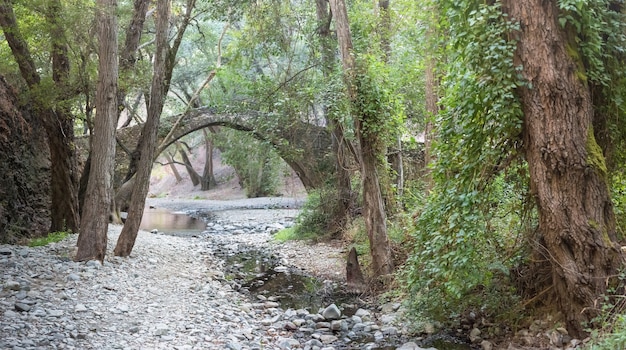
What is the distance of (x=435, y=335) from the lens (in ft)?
20.6

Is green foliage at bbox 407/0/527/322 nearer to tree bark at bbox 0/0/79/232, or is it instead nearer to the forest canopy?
the forest canopy

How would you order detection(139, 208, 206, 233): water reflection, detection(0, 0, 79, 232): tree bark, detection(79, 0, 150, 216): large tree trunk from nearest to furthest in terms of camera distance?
detection(0, 0, 79, 232): tree bark, detection(79, 0, 150, 216): large tree trunk, detection(139, 208, 206, 233): water reflection

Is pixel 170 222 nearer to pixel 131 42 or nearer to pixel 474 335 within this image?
pixel 131 42

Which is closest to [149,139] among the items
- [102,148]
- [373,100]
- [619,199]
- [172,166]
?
[102,148]

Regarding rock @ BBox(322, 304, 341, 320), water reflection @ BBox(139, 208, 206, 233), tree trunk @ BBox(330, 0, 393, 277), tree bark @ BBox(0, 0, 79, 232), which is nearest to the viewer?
rock @ BBox(322, 304, 341, 320)

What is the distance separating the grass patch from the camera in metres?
9.84

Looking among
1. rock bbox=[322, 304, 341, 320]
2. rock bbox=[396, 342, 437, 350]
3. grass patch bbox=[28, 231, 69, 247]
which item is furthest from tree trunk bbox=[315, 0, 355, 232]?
grass patch bbox=[28, 231, 69, 247]

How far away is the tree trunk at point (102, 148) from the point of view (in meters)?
8.50

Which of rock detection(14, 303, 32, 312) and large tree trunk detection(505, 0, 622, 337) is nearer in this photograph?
large tree trunk detection(505, 0, 622, 337)

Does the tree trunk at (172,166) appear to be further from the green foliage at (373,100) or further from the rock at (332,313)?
the rock at (332,313)

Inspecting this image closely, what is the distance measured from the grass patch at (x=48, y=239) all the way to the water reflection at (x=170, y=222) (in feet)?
20.9

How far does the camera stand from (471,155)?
18.4 feet

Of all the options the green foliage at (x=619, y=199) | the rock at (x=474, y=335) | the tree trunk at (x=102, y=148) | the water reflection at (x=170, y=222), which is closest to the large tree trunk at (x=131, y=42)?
the tree trunk at (x=102, y=148)

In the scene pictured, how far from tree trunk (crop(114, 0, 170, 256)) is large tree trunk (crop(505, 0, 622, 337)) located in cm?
617
